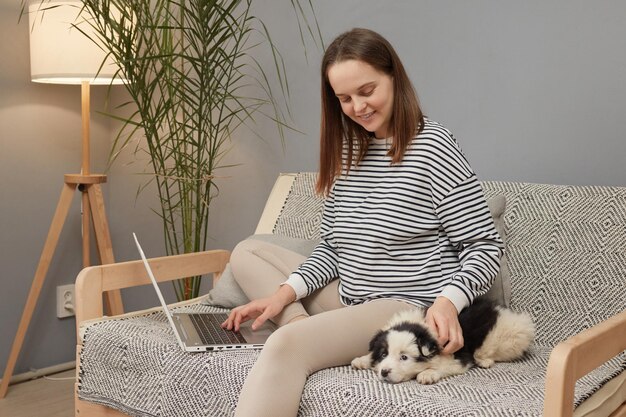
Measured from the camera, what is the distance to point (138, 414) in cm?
167

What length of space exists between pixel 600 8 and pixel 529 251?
657 mm

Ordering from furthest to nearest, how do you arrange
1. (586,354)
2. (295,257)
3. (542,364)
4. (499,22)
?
(499,22)
(295,257)
(542,364)
(586,354)

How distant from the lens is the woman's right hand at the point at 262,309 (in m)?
1.60

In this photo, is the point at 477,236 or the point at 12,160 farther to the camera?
the point at 12,160

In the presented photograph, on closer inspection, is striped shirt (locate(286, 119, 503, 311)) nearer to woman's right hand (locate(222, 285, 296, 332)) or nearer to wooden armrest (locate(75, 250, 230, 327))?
woman's right hand (locate(222, 285, 296, 332))

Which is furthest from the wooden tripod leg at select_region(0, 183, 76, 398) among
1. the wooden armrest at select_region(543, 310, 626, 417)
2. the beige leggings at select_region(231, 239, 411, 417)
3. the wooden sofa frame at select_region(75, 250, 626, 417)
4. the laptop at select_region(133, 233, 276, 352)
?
the wooden armrest at select_region(543, 310, 626, 417)

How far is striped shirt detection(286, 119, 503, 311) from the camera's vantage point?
1.51 m

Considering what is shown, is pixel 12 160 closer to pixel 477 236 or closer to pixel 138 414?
pixel 138 414

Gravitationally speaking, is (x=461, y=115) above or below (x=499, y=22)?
below

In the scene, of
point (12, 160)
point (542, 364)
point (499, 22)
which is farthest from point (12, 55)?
point (542, 364)

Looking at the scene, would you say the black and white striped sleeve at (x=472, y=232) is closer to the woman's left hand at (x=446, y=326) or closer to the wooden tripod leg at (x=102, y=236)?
the woman's left hand at (x=446, y=326)

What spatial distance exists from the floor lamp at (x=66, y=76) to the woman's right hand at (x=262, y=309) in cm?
111

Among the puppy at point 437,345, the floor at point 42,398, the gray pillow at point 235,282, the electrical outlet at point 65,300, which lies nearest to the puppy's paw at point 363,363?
the puppy at point 437,345

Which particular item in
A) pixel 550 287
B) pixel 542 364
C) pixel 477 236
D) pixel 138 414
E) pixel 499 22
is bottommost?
pixel 138 414
